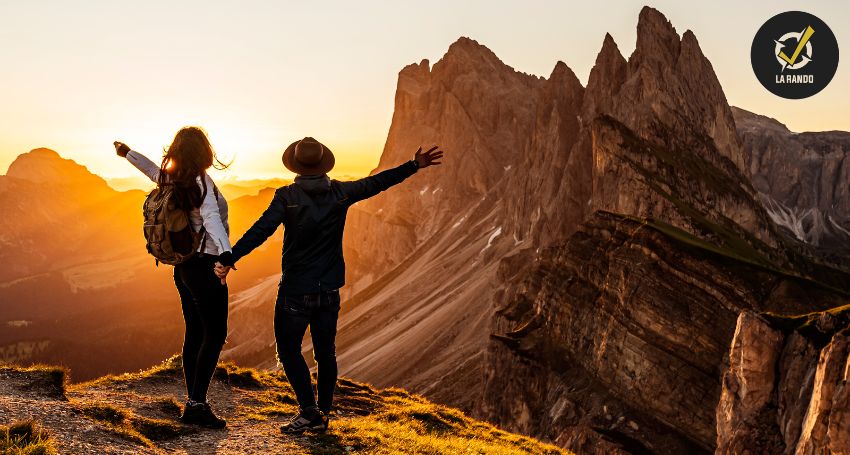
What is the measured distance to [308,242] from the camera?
10.5 metres

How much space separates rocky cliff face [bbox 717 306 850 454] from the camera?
1272 inches

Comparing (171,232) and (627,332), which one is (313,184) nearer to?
(171,232)

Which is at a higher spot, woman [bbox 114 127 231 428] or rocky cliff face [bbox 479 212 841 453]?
woman [bbox 114 127 231 428]

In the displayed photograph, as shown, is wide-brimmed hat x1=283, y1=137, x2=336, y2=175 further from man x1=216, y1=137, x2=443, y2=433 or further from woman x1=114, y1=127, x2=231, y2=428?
woman x1=114, y1=127, x2=231, y2=428

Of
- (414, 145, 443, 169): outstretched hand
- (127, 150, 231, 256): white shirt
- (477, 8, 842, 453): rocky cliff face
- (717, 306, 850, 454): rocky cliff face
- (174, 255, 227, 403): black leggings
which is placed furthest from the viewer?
(477, 8, 842, 453): rocky cliff face

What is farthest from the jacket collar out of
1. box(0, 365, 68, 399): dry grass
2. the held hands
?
box(0, 365, 68, 399): dry grass

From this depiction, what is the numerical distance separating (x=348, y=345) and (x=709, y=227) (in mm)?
108675

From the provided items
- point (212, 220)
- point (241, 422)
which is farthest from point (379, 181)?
point (241, 422)

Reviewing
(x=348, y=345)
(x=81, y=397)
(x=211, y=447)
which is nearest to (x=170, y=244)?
(x=211, y=447)

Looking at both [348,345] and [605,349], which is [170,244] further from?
[348,345]

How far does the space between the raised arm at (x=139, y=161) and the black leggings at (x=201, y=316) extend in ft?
5.49

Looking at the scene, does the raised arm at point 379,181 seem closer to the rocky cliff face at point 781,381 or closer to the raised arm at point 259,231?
the raised arm at point 259,231

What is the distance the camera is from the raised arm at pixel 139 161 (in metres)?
10.8

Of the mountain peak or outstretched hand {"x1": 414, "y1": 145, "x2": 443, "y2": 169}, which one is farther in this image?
the mountain peak
